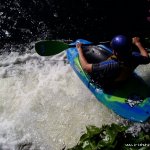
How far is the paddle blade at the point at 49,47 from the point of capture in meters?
5.81

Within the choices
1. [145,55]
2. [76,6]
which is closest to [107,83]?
[145,55]

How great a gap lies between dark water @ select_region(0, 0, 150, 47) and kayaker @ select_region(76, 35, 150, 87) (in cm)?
170

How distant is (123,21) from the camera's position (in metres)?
7.05

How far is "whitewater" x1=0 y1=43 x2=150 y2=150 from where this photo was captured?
5.43 metres

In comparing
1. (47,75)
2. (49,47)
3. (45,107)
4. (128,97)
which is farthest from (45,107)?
(128,97)

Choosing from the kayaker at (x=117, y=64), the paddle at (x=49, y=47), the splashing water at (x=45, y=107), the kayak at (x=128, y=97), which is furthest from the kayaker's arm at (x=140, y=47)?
the splashing water at (x=45, y=107)

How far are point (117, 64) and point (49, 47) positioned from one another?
1.57 m

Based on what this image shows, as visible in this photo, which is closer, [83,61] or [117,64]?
[117,64]

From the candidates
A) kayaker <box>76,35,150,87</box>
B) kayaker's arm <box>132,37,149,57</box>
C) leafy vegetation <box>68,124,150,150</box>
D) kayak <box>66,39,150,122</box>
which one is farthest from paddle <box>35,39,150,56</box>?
leafy vegetation <box>68,124,150,150</box>

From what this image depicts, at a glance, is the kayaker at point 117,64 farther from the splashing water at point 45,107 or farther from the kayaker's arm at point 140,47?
the splashing water at point 45,107

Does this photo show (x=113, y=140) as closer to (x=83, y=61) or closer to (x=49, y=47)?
(x=83, y=61)

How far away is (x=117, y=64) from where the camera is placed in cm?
481

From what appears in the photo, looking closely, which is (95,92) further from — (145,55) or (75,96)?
(145,55)

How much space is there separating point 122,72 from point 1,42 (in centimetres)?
344
